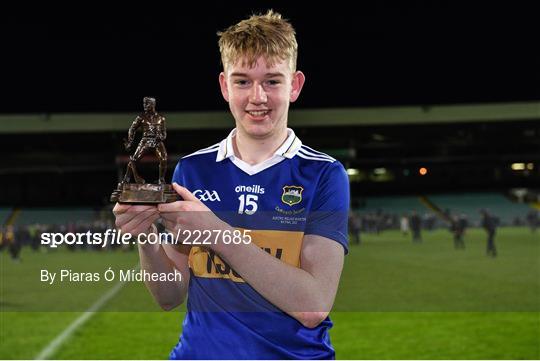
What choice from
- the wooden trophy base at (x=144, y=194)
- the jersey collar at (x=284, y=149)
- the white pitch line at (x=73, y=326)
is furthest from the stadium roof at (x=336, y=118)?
the wooden trophy base at (x=144, y=194)

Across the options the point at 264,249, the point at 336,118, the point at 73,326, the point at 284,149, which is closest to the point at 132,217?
the point at 264,249

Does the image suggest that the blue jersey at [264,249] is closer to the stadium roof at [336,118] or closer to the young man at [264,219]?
the young man at [264,219]

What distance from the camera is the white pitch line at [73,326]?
292 inches

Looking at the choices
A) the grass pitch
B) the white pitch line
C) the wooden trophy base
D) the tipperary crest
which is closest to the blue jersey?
the tipperary crest

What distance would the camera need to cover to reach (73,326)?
9102mm

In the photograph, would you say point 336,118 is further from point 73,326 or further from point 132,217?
point 132,217

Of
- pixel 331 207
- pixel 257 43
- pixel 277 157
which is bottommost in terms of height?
pixel 331 207

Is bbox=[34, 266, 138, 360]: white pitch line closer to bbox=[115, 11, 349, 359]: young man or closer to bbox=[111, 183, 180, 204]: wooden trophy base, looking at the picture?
bbox=[115, 11, 349, 359]: young man

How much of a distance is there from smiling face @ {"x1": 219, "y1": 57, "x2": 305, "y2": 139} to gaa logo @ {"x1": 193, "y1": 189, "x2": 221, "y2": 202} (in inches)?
7.9

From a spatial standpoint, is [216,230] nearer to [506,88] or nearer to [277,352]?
[277,352]

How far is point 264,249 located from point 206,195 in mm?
223

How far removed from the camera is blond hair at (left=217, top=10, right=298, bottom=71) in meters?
1.68

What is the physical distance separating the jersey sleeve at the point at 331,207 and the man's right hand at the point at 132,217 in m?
0.44

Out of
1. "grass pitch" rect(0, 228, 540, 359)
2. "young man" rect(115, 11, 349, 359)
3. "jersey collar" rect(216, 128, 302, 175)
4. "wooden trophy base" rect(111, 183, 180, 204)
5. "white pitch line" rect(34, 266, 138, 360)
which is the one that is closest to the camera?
"wooden trophy base" rect(111, 183, 180, 204)
